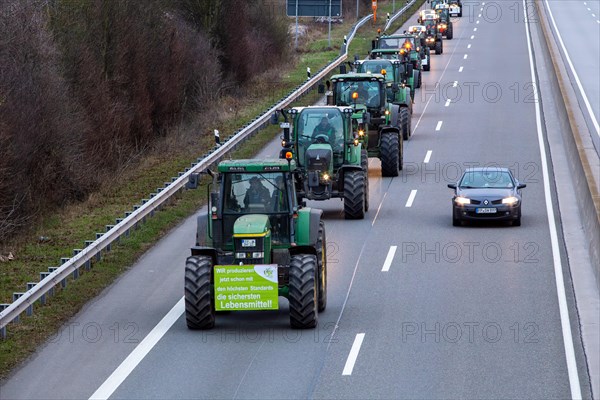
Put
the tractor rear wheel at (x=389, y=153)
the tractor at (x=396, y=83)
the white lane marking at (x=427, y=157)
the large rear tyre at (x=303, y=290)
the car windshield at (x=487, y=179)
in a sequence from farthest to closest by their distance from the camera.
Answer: the tractor at (x=396, y=83)
the white lane marking at (x=427, y=157)
the tractor rear wheel at (x=389, y=153)
the car windshield at (x=487, y=179)
the large rear tyre at (x=303, y=290)

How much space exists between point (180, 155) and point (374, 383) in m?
24.1

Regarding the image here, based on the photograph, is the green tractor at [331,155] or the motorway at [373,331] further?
the green tractor at [331,155]

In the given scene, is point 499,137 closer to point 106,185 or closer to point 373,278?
point 106,185

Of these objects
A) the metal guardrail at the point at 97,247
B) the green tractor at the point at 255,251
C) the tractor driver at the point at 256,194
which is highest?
the tractor driver at the point at 256,194

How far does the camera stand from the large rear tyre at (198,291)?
62.2 feet

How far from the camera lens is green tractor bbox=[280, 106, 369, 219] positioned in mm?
29750

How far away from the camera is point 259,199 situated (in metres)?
20.2

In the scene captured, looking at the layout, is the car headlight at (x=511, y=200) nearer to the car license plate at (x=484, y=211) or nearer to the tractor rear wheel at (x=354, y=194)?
the car license plate at (x=484, y=211)

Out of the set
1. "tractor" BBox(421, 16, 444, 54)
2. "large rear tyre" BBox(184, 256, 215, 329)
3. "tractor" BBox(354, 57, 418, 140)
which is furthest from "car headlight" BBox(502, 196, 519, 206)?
"tractor" BBox(421, 16, 444, 54)

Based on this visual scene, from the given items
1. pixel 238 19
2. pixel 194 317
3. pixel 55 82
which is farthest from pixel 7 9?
pixel 238 19

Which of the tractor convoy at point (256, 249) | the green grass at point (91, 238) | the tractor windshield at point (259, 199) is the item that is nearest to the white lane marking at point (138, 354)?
the tractor convoy at point (256, 249)

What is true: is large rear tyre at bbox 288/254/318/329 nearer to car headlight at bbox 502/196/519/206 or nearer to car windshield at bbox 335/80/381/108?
car headlight at bbox 502/196/519/206

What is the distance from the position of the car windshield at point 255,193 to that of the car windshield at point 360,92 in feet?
56.3

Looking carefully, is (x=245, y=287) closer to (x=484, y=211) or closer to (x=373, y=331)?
(x=373, y=331)
